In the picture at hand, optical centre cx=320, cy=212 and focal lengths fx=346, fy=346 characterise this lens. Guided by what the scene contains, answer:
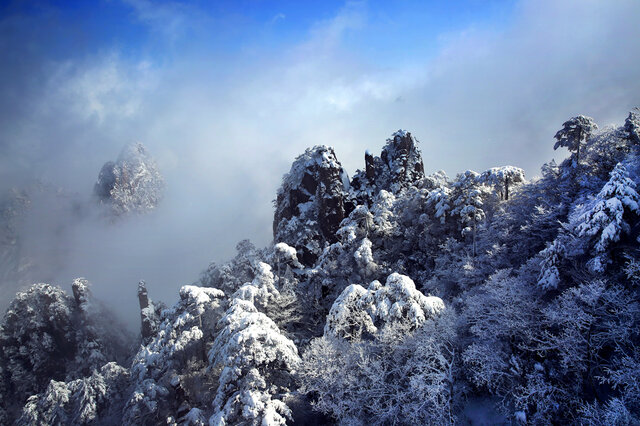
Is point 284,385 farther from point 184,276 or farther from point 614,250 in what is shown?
point 184,276

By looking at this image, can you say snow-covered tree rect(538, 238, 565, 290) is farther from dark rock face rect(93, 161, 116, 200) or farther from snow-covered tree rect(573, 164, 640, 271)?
dark rock face rect(93, 161, 116, 200)

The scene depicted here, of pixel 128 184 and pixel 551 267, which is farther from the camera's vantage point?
pixel 128 184

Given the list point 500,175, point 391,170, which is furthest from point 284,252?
point 391,170

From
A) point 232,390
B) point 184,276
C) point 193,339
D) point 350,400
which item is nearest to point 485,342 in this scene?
point 350,400

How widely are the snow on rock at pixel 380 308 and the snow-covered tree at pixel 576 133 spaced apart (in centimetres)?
2063

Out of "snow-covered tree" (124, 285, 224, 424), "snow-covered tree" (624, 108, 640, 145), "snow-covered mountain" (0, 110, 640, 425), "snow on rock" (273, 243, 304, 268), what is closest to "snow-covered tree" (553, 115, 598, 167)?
"snow-covered mountain" (0, 110, 640, 425)

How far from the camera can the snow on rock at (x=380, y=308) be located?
21578mm

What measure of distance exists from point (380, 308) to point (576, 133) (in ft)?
82.4

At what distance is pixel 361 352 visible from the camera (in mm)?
19375

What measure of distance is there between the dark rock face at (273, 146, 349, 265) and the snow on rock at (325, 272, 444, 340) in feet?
84.3

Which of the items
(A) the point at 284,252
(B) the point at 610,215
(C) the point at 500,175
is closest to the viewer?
(B) the point at 610,215

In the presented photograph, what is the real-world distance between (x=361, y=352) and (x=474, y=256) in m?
17.2

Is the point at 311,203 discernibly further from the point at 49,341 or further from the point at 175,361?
the point at 49,341

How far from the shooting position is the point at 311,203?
53.2 meters
